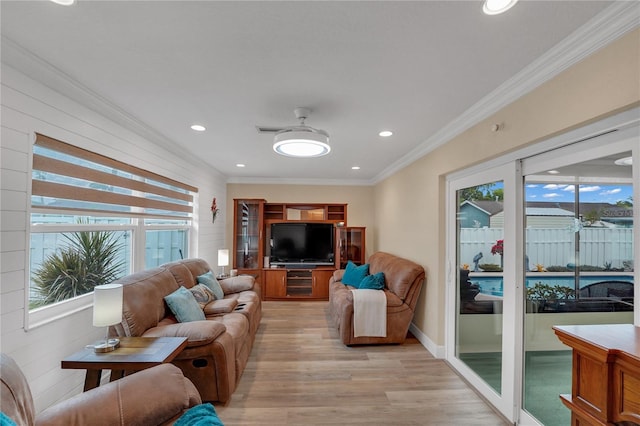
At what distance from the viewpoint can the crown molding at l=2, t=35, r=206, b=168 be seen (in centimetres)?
176

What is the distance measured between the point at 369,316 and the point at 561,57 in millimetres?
3130

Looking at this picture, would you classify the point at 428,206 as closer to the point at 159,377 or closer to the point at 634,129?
the point at 634,129

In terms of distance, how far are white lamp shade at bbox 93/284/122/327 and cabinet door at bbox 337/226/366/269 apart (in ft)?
15.2

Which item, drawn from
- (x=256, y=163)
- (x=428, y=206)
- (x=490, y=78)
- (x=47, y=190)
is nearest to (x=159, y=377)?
(x=47, y=190)

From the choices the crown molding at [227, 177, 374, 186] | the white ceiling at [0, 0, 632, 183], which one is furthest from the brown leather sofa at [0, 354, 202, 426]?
the crown molding at [227, 177, 374, 186]

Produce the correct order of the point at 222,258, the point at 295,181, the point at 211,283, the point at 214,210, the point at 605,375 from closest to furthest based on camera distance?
the point at 605,375 < the point at 211,283 < the point at 222,258 < the point at 214,210 < the point at 295,181

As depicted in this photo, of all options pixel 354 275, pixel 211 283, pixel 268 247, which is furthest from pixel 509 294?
pixel 268 247

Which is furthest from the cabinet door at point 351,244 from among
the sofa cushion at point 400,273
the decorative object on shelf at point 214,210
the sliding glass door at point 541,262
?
the sliding glass door at point 541,262

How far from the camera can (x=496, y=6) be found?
1.33 metres

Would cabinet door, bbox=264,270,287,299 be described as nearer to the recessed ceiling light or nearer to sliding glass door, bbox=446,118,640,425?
sliding glass door, bbox=446,118,640,425

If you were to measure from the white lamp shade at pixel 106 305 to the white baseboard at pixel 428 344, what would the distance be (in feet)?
10.8

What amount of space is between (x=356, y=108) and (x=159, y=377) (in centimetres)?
235

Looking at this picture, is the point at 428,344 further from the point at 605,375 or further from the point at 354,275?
the point at 605,375

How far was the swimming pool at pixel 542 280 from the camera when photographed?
1.72 metres
